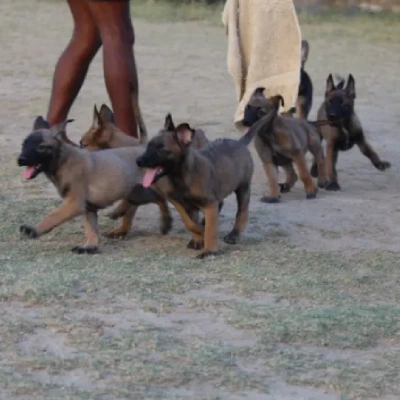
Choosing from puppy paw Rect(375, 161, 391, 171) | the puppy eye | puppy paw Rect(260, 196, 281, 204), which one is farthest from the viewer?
puppy paw Rect(375, 161, 391, 171)

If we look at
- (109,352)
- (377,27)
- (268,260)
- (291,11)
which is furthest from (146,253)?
(377,27)

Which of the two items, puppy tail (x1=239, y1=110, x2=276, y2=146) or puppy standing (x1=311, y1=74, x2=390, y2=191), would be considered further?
puppy standing (x1=311, y1=74, x2=390, y2=191)

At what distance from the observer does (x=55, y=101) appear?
7988 mm

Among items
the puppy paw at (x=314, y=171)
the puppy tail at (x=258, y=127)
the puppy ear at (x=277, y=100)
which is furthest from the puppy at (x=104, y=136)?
the puppy paw at (x=314, y=171)

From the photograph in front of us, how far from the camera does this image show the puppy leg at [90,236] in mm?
6320

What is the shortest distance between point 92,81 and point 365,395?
29.9ft

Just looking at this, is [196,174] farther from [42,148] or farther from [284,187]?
[284,187]

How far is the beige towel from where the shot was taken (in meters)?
8.37

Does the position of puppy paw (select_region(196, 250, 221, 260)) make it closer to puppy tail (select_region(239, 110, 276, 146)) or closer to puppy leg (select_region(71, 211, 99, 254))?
puppy leg (select_region(71, 211, 99, 254))

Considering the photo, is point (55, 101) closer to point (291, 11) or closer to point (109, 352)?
point (291, 11)

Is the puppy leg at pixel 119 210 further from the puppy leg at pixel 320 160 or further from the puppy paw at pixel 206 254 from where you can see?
the puppy leg at pixel 320 160

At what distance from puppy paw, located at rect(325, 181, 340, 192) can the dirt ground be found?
6cm

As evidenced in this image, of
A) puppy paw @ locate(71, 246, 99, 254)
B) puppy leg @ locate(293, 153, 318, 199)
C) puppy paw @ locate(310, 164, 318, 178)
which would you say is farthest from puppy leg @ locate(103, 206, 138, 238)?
puppy paw @ locate(310, 164, 318, 178)

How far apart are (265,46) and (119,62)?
1.29 m
